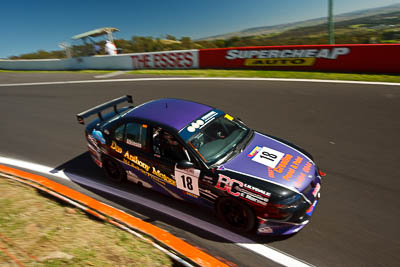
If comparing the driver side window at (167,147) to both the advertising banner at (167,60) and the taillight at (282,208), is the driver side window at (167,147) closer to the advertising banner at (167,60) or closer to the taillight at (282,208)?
the taillight at (282,208)

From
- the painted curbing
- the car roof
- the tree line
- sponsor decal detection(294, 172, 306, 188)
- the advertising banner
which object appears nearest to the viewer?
the painted curbing

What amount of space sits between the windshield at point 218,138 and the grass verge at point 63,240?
1466 mm

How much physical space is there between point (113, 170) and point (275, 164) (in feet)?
9.77

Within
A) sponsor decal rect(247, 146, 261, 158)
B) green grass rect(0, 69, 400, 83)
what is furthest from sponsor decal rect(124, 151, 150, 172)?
green grass rect(0, 69, 400, 83)

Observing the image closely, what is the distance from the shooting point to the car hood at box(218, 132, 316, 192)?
3654 mm

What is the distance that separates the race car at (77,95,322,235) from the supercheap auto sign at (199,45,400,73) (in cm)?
875

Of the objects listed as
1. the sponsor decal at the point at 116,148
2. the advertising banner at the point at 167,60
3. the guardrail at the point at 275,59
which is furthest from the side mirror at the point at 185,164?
A: the advertising banner at the point at 167,60

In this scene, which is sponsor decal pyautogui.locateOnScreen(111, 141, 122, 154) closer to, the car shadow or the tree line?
the car shadow

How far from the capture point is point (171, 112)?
4.47 metres

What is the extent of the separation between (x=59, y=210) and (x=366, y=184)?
4968 millimetres

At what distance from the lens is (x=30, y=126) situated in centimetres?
811

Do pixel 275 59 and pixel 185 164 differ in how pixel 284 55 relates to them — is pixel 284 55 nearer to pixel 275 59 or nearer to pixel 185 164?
pixel 275 59

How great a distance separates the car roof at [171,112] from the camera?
4207mm

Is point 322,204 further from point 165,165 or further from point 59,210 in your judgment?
point 59,210
